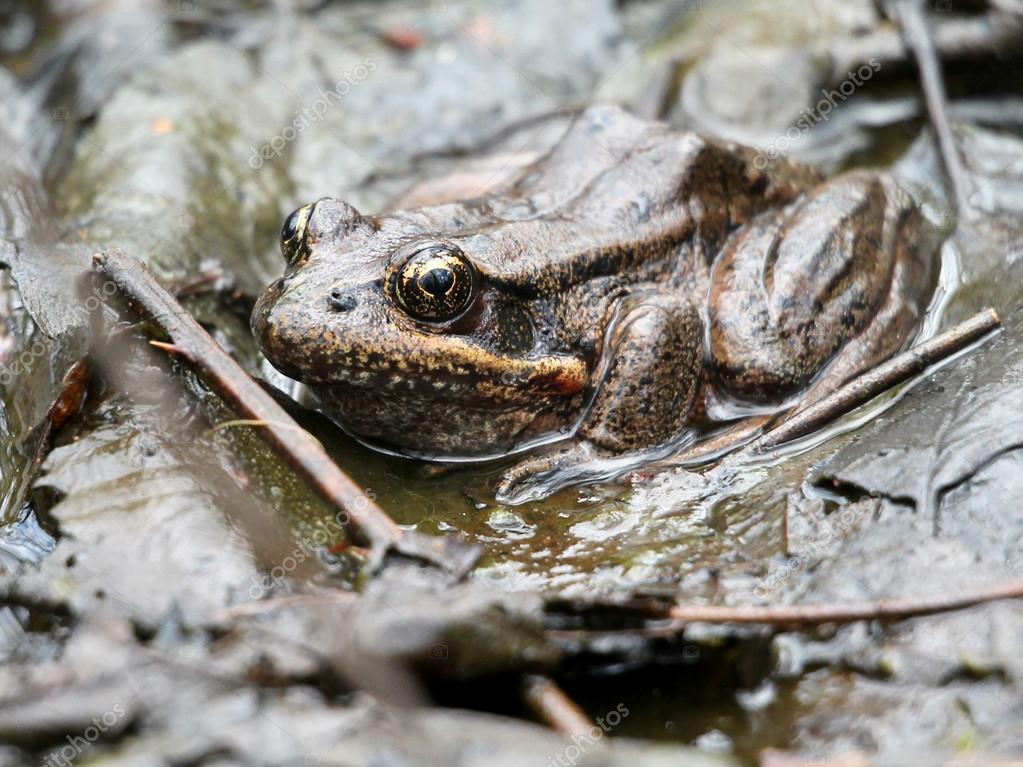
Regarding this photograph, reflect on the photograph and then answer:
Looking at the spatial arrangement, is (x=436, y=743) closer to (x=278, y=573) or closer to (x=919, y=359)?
(x=278, y=573)

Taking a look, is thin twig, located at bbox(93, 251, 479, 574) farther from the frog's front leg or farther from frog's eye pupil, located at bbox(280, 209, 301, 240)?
the frog's front leg

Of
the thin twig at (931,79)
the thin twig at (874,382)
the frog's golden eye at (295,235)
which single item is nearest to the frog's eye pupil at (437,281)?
the frog's golden eye at (295,235)

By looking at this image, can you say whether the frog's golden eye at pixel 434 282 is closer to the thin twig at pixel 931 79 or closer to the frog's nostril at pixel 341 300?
the frog's nostril at pixel 341 300

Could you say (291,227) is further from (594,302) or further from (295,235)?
(594,302)

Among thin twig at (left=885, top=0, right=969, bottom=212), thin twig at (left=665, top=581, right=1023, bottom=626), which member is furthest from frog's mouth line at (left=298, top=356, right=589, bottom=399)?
thin twig at (left=885, top=0, right=969, bottom=212)

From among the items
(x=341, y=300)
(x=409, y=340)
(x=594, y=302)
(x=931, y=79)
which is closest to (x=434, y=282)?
(x=409, y=340)

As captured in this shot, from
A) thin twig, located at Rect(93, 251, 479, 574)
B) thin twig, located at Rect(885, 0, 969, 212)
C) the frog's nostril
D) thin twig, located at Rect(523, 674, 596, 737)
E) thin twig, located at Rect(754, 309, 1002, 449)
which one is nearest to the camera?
thin twig, located at Rect(523, 674, 596, 737)
